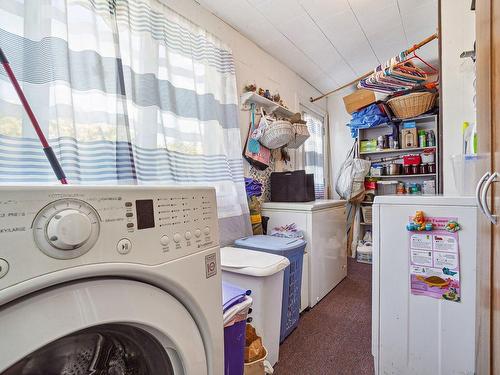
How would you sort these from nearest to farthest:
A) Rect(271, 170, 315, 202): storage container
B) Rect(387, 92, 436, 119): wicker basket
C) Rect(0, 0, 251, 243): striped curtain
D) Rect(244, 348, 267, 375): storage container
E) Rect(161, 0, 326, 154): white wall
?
Rect(0, 0, 251, 243): striped curtain
Rect(244, 348, 267, 375): storage container
Rect(161, 0, 326, 154): white wall
Rect(271, 170, 315, 202): storage container
Rect(387, 92, 436, 119): wicker basket

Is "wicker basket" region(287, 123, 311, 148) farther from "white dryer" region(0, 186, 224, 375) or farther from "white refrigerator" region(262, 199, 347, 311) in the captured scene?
"white dryer" region(0, 186, 224, 375)

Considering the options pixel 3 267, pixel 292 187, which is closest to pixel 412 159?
pixel 292 187

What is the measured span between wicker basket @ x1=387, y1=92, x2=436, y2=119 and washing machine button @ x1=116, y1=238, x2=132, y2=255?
307cm

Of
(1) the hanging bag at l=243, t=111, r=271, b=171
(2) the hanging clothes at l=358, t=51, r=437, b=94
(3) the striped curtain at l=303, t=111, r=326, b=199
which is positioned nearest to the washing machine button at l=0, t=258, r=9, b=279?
(1) the hanging bag at l=243, t=111, r=271, b=171

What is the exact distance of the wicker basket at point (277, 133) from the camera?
6.96ft

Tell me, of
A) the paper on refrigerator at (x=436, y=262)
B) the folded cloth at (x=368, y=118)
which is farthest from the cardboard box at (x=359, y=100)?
the paper on refrigerator at (x=436, y=262)

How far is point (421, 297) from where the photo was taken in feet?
3.70

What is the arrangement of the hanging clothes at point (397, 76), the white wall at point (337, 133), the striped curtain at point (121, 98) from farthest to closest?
the white wall at point (337, 133)
the hanging clothes at point (397, 76)
the striped curtain at point (121, 98)

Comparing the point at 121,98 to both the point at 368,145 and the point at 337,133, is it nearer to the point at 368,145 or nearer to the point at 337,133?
the point at 368,145

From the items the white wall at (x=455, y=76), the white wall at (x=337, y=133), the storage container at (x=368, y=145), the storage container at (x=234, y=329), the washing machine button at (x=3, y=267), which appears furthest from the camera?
the white wall at (x=337, y=133)

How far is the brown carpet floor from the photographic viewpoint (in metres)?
1.39

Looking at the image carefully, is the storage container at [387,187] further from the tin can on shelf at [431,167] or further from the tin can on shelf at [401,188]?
the tin can on shelf at [431,167]

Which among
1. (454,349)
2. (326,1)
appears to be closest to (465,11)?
(326,1)

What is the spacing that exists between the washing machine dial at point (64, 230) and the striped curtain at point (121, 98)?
81 cm
